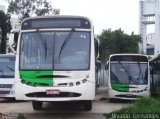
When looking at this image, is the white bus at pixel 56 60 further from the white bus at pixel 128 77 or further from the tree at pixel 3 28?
the tree at pixel 3 28

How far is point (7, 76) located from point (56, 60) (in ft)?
24.2

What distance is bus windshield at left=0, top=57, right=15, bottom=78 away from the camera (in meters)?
20.7

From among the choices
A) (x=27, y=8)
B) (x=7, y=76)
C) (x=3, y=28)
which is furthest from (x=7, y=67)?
(x=3, y=28)

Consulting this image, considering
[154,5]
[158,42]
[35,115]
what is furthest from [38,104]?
[154,5]

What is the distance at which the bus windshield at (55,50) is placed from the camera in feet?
45.2

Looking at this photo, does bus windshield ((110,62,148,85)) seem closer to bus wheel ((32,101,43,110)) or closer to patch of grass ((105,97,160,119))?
bus wheel ((32,101,43,110))

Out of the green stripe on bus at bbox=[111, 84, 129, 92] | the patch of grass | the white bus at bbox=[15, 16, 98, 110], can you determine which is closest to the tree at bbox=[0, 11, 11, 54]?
the green stripe on bus at bbox=[111, 84, 129, 92]

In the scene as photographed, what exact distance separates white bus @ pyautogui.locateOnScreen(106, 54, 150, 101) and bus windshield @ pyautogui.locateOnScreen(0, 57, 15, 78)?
15.4 feet

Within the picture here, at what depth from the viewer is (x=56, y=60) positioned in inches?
543

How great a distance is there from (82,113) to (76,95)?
2205 mm

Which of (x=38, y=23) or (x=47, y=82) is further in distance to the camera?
(x=38, y=23)

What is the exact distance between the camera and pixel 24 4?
3888cm

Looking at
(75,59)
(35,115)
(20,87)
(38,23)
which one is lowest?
(35,115)

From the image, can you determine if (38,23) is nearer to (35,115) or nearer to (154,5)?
(35,115)
